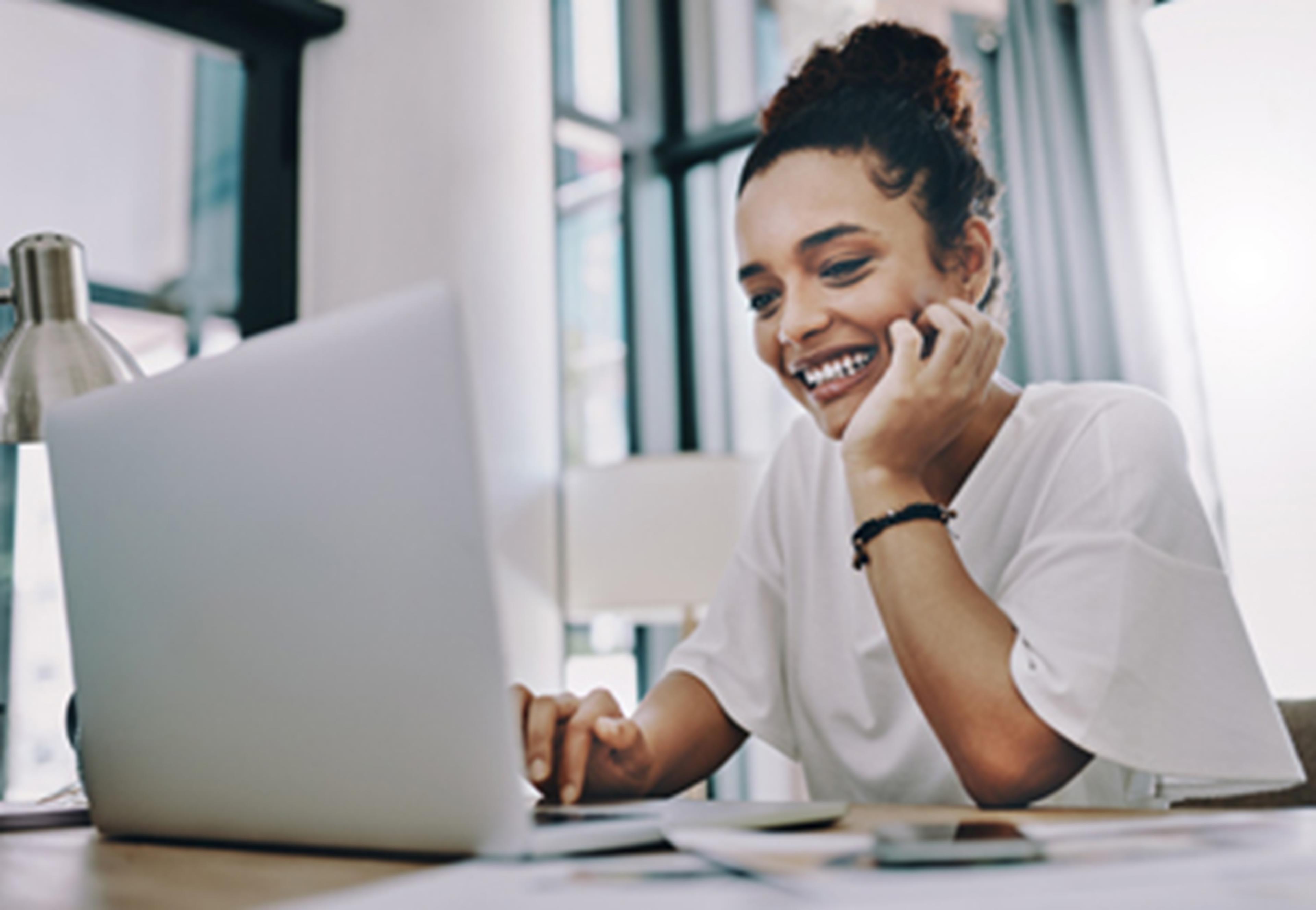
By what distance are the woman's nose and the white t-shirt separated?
123 mm

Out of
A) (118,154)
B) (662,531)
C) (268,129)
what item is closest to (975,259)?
(662,531)

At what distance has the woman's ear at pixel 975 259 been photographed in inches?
52.4

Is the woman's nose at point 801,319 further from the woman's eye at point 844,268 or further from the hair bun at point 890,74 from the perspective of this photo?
the hair bun at point 890,74

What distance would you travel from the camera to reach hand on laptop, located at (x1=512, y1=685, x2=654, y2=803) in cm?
92

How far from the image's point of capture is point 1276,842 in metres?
0.46

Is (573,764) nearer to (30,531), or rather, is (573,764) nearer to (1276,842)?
(1276,842)

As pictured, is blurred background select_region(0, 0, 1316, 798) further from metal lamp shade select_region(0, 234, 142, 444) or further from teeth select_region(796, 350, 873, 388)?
metal lamp shade select_region(0, 234, 142, 444)

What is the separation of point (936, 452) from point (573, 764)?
45 cm

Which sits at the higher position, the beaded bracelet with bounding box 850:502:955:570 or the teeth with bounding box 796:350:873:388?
the teeth with bounding box 796:350:873:388

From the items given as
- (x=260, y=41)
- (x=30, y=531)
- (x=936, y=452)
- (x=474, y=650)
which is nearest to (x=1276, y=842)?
(x=474, y=650)

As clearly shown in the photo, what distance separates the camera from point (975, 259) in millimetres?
1349

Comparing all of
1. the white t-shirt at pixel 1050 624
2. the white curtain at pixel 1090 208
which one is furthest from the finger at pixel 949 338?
the white curtain at pixel 1090 208

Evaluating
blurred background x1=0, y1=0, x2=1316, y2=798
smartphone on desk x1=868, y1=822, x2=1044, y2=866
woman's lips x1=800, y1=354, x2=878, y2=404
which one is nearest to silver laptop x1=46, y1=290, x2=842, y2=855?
smartphone on desk x1=868, y1=822, x2=1044, y2=866

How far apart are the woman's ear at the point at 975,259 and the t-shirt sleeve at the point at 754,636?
286 mm
